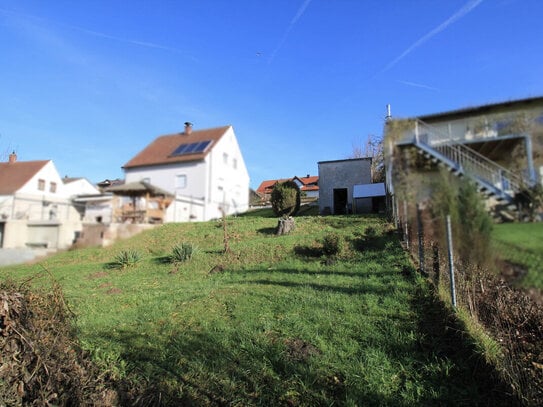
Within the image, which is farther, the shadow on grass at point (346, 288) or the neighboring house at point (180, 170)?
the neighboring house at point (180, 170)

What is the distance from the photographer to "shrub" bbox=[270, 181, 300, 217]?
680 inches

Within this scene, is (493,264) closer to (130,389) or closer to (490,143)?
(490,143)

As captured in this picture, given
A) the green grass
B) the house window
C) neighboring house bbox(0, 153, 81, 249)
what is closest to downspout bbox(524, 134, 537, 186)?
the green grass

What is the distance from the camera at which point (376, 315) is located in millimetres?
4559

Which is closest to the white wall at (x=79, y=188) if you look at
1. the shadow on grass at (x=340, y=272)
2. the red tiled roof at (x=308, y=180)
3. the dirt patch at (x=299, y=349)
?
the dirt patch at (x=299, y=349)

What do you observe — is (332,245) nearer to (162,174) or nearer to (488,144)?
(162,174)

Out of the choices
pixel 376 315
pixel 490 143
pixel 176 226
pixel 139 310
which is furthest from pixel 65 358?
pixel 176 226

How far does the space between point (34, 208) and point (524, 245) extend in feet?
14.1

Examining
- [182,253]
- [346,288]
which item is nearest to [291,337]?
[346,288]

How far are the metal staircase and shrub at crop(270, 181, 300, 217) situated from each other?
16.2 metres

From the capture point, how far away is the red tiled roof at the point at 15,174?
2859 mm

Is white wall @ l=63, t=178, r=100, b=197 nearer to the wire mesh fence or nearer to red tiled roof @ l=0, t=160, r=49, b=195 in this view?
red tiled roof @ l=0, t=160, r=49, b=195

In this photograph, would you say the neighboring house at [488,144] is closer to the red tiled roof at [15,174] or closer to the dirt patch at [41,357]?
the dirt patch at [41,357]

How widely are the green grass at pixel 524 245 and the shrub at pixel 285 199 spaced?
16.3 m
